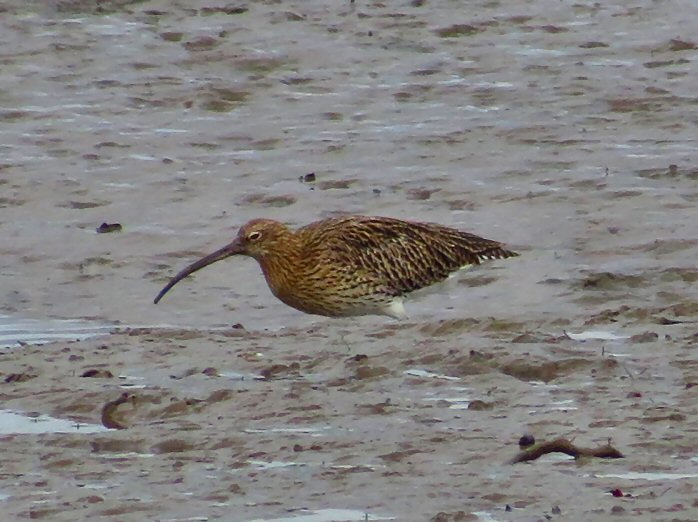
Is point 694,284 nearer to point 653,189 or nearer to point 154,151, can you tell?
point 653,189

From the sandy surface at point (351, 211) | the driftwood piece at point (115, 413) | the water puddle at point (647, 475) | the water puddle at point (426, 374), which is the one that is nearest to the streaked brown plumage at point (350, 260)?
the sandy surface at point (351, 211)

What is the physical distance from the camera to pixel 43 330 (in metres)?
11.4

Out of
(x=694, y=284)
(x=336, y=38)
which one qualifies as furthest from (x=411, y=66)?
(x=694, y=284)

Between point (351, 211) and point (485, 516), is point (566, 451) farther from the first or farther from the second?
point (351, 211)

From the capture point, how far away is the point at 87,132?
48.4ft

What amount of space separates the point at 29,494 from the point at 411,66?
29.1ft

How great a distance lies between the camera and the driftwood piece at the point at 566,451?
291 inches

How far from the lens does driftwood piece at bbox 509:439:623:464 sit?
24.2 ft

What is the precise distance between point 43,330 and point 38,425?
107 inches

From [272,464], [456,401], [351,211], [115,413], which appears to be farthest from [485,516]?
[351,211]

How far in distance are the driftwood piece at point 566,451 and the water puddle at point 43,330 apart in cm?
395

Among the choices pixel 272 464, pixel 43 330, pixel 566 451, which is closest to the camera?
pixel 566 451

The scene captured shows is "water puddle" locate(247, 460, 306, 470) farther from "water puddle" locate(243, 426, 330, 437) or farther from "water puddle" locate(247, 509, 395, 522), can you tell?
"water puddle" locate(247, 509, 395, 522)

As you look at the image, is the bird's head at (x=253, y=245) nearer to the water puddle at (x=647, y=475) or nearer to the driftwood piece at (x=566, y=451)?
the driftwood piece at (x=566, y=451)
